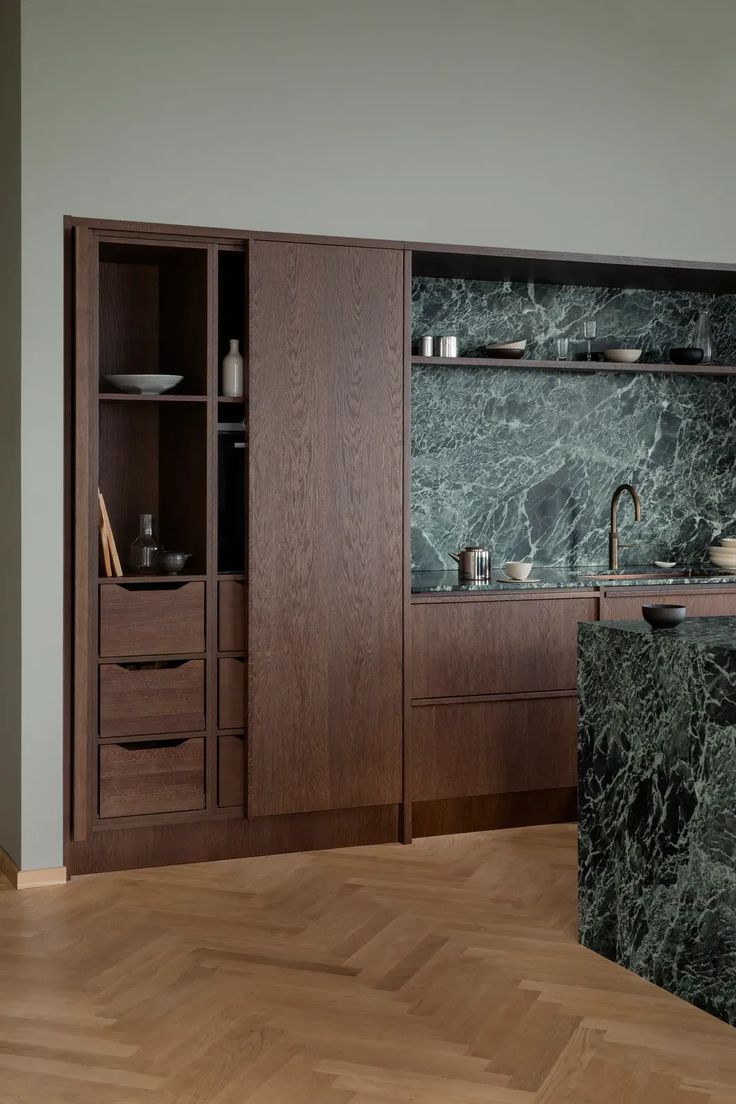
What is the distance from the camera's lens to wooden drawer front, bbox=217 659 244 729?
4.11 metres

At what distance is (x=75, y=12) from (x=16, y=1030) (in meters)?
3.12

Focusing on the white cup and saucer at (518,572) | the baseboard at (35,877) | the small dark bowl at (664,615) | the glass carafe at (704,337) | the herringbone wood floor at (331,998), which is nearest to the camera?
the herringbone wood floor at (331,998)

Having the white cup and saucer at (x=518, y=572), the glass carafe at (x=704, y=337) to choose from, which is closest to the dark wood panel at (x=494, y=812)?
the white cup and saucer at (x=518, y=572)

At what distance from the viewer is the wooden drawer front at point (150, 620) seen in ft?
13.0

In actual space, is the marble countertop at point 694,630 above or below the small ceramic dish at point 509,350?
below

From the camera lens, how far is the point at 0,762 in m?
4.16

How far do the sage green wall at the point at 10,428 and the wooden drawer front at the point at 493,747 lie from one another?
4.69ft

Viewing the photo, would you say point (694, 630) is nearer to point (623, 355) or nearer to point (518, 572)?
point (518, 572)

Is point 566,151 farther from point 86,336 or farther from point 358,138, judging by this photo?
point 86,336

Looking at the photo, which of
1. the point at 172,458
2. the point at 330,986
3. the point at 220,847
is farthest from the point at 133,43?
the point at 330,986

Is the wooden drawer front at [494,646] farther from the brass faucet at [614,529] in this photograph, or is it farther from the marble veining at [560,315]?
the marble veining at [560,315]

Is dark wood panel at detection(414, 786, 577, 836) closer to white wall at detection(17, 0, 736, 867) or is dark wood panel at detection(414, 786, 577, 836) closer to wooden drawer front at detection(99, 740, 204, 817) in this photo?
wooden drawer front at detection(99, 740, 204, 817)

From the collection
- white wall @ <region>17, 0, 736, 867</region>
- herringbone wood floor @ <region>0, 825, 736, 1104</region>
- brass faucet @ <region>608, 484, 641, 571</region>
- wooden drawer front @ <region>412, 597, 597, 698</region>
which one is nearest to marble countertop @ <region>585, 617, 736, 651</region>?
herringbone wood floor @ <region>0, 825, 736, 1104</region>

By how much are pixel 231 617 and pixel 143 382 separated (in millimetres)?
872
